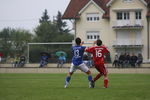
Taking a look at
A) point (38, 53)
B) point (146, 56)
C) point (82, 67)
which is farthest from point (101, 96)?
point (146, 56)

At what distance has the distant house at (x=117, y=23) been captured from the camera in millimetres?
70750

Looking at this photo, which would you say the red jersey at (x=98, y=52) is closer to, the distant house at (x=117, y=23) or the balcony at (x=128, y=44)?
the distant house at (x=117, y=23)

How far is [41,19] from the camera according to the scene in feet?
480

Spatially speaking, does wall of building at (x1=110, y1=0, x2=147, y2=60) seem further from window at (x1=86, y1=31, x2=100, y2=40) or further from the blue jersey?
the blue jersey

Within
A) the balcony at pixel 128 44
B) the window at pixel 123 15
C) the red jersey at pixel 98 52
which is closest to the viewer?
the red jersey at pixel 98 52

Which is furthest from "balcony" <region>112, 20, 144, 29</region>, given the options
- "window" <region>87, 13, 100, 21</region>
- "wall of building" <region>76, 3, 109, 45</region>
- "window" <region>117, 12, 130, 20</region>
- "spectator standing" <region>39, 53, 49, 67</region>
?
"spectator standing" <region>39, 53, 49, 67</region>

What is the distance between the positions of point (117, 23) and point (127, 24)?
1.67 metres

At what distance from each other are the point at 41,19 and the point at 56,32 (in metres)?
25.8

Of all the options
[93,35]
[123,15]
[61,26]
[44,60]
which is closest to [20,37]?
[61,26]

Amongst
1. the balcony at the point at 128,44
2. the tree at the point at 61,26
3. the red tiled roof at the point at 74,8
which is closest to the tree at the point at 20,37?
the tree at the point at 61,26

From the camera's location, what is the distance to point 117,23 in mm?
72375

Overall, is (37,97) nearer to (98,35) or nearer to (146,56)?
(146,56)

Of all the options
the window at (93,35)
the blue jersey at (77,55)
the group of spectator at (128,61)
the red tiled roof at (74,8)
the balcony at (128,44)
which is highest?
the red tiled roof at (74,8)

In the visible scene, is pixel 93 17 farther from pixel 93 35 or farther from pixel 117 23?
pixel 117 23
